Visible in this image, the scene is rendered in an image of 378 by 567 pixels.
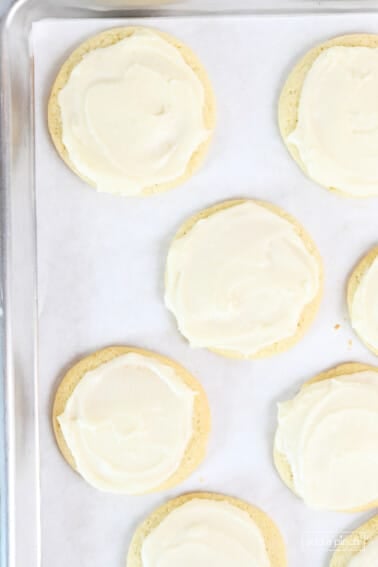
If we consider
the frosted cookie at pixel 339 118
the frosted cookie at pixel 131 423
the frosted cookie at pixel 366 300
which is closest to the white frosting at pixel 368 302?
the frosted cookie at pixel 366 300

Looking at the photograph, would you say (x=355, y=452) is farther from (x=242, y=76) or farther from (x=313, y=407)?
(x=242, y=76)

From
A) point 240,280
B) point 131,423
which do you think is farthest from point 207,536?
point 240,280

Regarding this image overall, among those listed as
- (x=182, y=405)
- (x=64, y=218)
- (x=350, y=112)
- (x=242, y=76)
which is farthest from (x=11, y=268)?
(x=350, y=112)

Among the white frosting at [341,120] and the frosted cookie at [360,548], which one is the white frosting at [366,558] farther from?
the white frosting at [341,120]

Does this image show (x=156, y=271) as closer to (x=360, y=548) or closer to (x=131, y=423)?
(x=131, y=423)

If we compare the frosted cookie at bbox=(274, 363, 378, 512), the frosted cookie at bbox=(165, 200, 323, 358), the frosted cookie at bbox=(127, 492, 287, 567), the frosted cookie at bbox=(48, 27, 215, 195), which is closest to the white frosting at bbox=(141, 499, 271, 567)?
the frosted cookie at bbox=(127, 492, 287, 567)

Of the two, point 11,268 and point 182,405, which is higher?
point 11,268

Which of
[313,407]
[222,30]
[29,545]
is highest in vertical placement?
[222,30]
